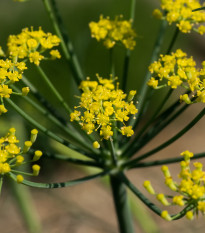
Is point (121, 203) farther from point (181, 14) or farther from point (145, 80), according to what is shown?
point (181, 14)

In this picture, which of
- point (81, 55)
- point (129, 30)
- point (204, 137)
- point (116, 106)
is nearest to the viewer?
point (116, 106)

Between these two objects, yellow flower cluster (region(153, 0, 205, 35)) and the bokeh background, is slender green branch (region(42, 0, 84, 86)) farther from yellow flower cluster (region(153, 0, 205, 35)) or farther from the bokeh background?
the bokeh background

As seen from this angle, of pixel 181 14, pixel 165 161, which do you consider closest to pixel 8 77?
pixel 165 161

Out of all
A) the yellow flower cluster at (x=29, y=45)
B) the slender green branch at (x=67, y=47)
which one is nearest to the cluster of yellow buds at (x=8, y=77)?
the yellow flower cluster at (x=29, y=45)

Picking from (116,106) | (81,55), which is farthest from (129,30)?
(81,55)

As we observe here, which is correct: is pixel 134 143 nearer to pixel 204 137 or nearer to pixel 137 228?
pixel 137 228
